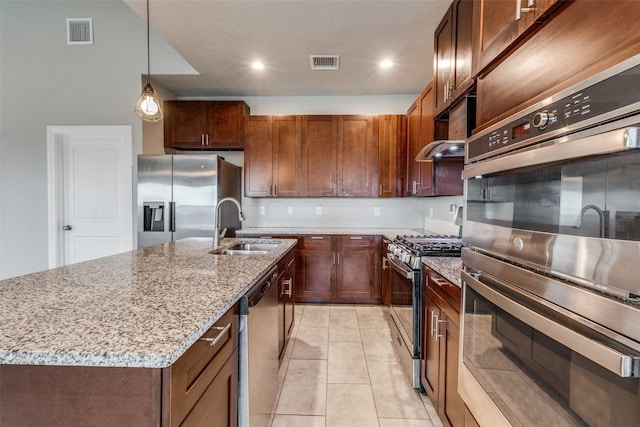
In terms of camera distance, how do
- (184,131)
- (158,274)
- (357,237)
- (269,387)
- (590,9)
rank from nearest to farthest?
(590,9), (158,274), (269,387), (357,237), (184,131)

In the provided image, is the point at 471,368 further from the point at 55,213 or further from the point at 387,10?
the point at 55,213

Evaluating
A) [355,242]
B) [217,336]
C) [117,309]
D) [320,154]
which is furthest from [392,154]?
[117,309]

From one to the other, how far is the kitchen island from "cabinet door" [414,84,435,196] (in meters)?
2.28

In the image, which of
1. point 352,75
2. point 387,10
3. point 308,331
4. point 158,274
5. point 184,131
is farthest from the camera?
point 184,131

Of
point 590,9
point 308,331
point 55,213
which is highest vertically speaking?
point 590,9

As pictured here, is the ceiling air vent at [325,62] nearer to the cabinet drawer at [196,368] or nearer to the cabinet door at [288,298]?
the cabinet door at [288,298]

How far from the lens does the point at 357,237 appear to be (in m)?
3.74

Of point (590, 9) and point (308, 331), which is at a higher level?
point (590, 9)

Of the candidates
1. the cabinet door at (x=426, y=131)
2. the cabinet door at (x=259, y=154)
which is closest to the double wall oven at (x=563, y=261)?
the cabinet door at (x=426, y=131)

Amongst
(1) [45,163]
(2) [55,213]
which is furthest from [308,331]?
(1) [45,163]

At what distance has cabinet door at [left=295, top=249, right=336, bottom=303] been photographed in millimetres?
3764

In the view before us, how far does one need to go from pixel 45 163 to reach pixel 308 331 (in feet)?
11.8

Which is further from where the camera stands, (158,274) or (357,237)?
(357,237)

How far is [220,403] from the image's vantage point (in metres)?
1.05
